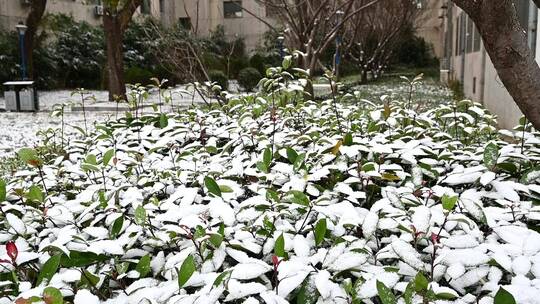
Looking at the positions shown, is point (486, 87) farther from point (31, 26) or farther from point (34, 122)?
point (31, 26)

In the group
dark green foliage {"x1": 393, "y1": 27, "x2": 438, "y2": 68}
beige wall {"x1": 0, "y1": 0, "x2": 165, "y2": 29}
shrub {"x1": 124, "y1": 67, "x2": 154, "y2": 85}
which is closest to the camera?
shrub {"x1": 124, "y1": 67, "x2": 154, "y2": 85}

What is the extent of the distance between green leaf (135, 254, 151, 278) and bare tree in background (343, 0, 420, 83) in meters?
17.1

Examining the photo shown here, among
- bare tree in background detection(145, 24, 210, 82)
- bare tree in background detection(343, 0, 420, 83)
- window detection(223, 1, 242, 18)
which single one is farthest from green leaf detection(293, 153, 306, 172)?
window detection(223, 1, 242, 18)

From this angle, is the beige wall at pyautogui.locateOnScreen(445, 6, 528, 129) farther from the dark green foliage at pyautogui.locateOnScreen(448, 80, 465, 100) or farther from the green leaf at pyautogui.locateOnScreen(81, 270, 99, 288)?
the green leaf at pyautogui.locateOnScreen(81, 270, 99, 288)

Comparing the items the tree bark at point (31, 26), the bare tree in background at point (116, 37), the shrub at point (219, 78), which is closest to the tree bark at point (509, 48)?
the bare tree in background at point (116, 37)

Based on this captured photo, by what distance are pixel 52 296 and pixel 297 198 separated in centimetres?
83

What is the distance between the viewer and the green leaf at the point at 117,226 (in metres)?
1.78

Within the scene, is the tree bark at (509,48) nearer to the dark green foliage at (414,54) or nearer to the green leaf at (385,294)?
the green leaf at (385,294)

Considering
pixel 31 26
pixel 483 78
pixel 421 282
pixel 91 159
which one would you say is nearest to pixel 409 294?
pixel 421 282

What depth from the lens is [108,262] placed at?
5.54ft

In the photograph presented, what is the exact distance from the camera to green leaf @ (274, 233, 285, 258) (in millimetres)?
1512

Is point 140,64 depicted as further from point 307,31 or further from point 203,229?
point 203,229

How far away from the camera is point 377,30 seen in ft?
69.2

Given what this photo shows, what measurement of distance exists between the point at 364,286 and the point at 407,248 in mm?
199
